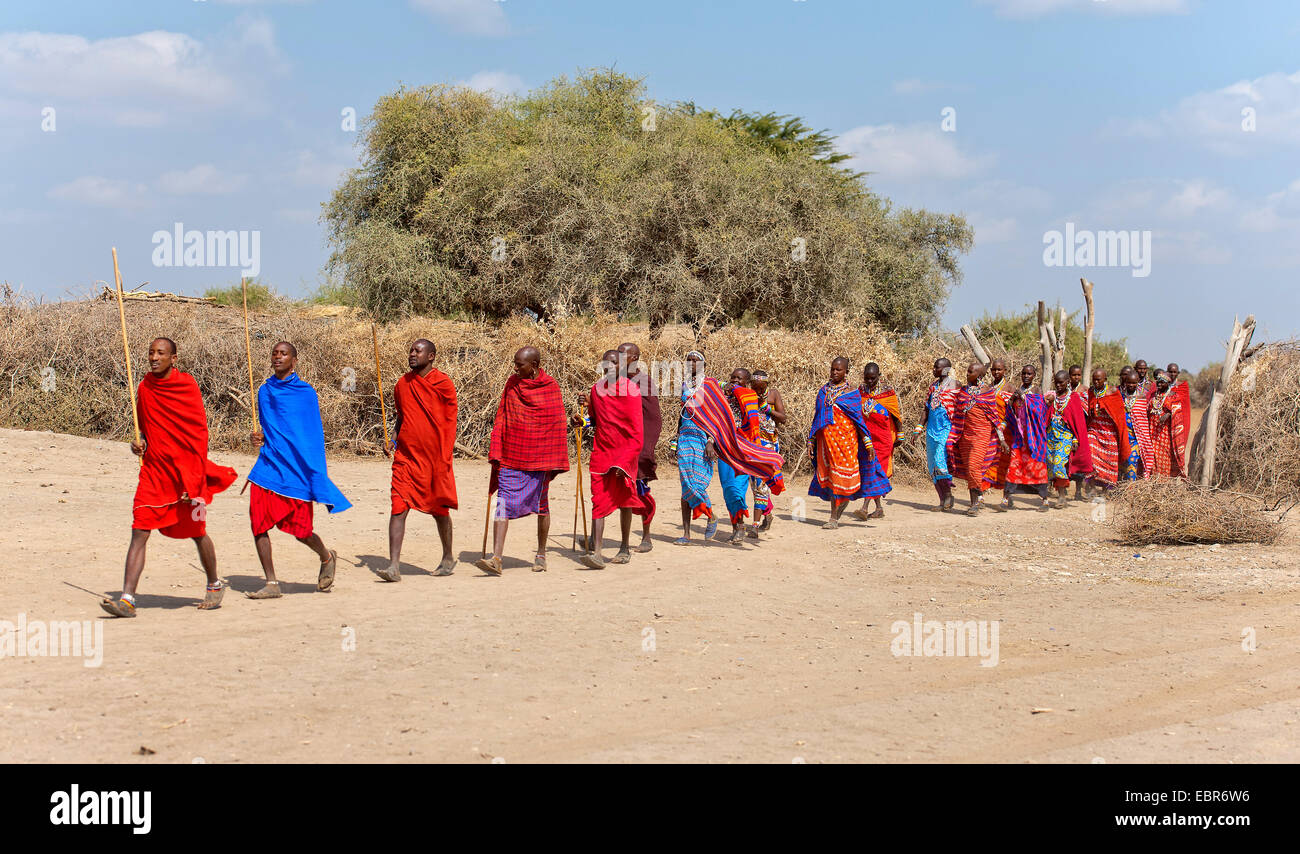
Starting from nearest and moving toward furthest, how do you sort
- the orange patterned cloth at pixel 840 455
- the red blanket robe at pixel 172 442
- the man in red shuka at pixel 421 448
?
the red blanket robe at pixel 172 442
the man in red shuka at pixel 421 448
the orange patterned cloth at pixel 840 455

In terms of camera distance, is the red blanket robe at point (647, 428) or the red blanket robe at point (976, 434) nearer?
the red blanket robe at point (647, 428)

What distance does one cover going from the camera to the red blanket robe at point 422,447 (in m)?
8.52

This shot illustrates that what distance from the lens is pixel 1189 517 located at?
434 inches

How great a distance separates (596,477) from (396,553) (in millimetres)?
1904

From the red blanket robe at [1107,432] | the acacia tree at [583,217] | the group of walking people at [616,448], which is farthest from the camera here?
the acacia tree at [583,217]

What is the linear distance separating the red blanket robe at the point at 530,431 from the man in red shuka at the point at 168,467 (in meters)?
2.32

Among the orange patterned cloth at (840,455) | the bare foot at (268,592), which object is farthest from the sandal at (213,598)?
the orange patterned cloth at (840,455)

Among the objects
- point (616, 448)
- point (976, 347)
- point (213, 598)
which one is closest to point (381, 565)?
point (213, 598)

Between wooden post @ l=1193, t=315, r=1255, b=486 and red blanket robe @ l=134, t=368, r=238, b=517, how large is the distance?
13546 millimetres

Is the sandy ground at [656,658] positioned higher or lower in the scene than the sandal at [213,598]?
lower

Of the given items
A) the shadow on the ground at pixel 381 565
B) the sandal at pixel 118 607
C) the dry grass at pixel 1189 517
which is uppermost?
the dry grass at pixel 1189 517

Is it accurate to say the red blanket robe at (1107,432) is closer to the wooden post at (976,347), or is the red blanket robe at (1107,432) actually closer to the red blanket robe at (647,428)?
the wooden post at (976,347)

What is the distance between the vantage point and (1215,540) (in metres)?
11.2
